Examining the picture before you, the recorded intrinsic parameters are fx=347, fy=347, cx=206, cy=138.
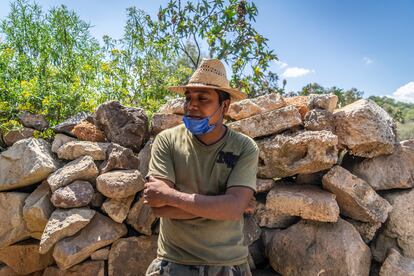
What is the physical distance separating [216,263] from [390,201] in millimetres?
1920

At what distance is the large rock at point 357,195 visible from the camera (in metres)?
3.05

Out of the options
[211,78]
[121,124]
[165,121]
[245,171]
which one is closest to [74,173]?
[121,124]

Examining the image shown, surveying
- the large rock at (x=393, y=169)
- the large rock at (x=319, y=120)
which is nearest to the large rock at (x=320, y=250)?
the large rock at (x=393, y=169)

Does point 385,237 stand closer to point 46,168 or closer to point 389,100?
point 46,168

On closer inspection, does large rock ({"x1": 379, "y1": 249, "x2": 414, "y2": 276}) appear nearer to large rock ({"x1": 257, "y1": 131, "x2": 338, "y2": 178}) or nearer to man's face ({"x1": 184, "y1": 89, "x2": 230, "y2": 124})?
large rock ({"x1": 257, "y1": 131, "x2": 338, "y2": 178})

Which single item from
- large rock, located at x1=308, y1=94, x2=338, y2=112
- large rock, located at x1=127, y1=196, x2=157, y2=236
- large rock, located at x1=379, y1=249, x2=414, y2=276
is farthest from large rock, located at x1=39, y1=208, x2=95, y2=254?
large rock, located at x1=379, y1=249, x2=414, y2=276

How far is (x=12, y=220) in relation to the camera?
3.34 m

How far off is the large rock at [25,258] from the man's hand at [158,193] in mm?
1842

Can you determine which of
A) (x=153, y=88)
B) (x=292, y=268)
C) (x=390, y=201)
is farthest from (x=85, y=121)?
(x=390, y=201)

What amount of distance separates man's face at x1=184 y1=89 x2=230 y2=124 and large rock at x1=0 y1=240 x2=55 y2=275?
216 cm

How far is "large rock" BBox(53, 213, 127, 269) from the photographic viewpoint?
2.96m

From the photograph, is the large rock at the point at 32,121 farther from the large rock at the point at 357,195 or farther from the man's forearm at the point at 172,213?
the large rock at the point at 357,195

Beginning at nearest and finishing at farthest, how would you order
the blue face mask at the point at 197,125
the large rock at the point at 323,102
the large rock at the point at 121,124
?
the blue face mask at the point at 197,125 < the large rock at the point at 323,102 < the large rock at the point at 121,124

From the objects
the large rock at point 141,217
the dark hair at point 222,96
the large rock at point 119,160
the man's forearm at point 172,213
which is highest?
the dark hair at point 222,96
